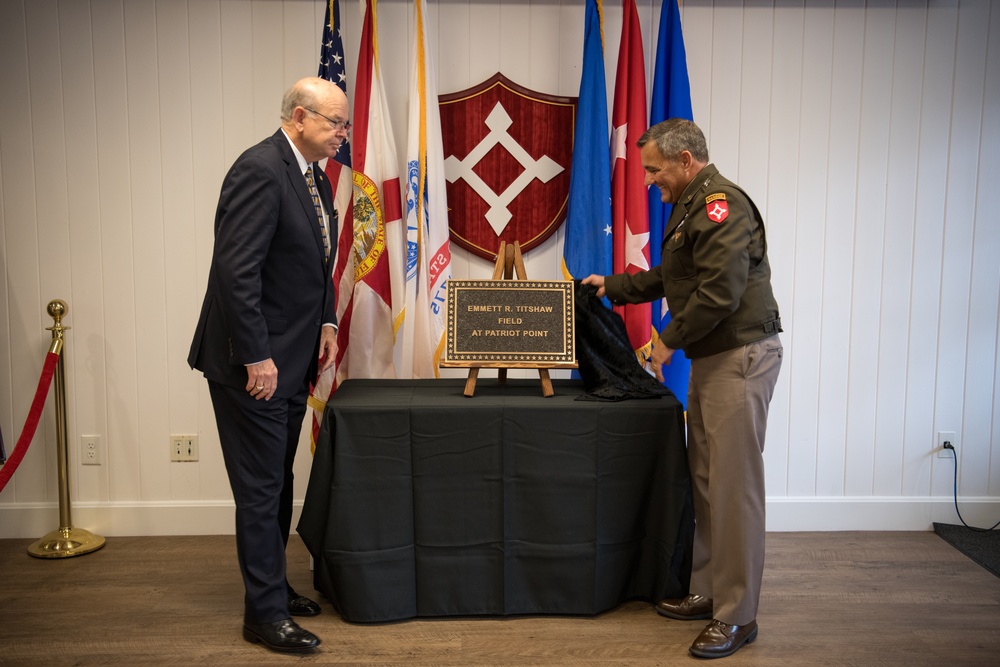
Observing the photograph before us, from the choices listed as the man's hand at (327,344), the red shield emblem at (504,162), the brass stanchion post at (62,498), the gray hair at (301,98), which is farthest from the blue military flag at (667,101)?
the brass stanchion post at (62,498)

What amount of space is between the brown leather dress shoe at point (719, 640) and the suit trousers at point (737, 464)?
3cm

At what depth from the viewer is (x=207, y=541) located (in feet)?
11.6

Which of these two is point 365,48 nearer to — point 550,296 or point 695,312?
point 550,296

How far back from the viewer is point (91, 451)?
3.59 meters

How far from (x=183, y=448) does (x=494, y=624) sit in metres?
1.65

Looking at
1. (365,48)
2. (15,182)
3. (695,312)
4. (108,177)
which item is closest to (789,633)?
(695,312)

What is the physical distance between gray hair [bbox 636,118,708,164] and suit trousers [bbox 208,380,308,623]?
4.54ft

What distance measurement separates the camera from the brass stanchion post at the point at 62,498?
3361 millimetres

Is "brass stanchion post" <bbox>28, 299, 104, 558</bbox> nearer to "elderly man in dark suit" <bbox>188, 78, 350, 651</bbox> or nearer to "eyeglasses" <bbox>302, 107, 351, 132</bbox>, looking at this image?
"elderly man in dark suit" <bbox>188, 78, 350, 651</bbox>

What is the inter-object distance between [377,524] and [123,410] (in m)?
1.53

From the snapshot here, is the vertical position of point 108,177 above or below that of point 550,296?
above

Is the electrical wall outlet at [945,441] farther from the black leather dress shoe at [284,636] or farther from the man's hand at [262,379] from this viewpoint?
the man's hand at [262,379]

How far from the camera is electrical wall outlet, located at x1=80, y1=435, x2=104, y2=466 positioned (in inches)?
141

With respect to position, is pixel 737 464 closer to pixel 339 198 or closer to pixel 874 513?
pixel 874 513
